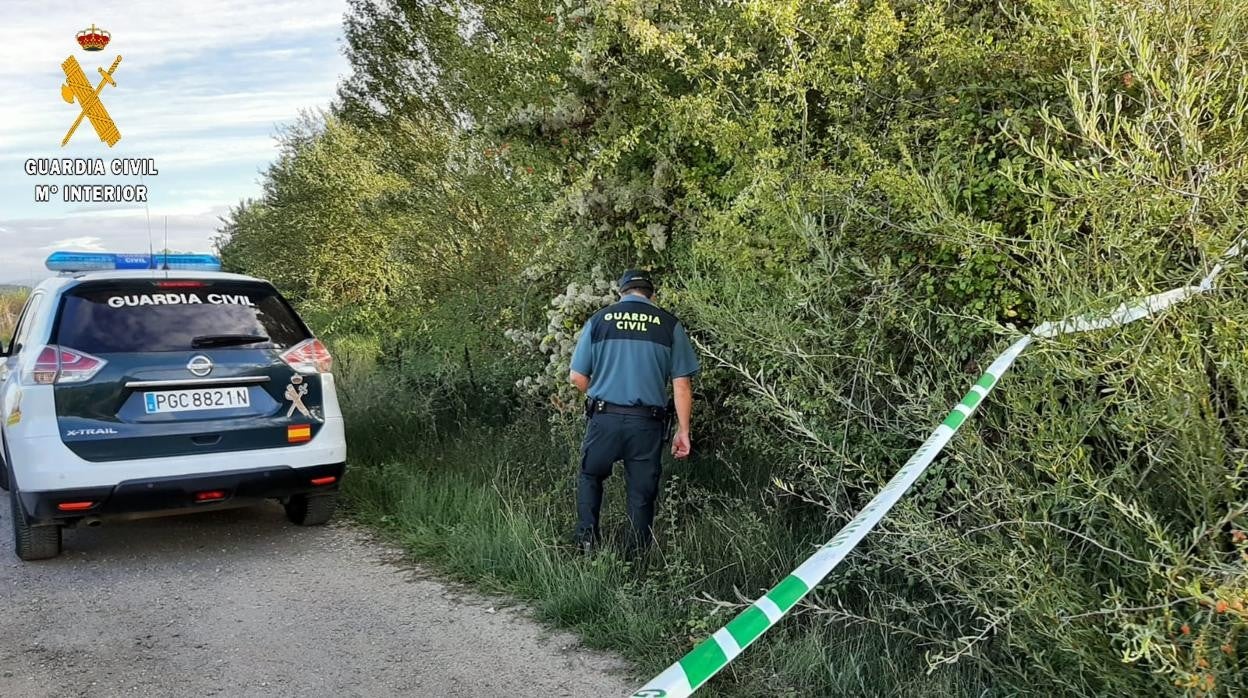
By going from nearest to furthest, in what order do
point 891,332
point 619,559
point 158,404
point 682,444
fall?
point 891,332 → point 619,559 → point 682,444 → point 158,404

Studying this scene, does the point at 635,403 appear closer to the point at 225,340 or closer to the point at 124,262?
the point at 225,340

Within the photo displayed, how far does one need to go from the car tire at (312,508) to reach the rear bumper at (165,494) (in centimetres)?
54

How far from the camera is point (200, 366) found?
219 inches

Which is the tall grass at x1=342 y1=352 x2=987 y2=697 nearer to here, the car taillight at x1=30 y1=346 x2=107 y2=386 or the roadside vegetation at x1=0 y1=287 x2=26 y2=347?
the car taillight at x1=30 y1=346 x2=107 y2=386

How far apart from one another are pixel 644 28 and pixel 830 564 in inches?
134

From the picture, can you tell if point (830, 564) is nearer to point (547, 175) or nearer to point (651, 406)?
point (651, 406)

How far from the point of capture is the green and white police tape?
88.4 inches

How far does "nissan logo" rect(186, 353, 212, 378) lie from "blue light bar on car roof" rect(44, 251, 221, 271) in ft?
3.60

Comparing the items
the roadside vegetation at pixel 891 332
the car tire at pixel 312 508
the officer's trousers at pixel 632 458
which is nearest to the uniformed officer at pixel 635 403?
the officer's trousers at pixel 632 458

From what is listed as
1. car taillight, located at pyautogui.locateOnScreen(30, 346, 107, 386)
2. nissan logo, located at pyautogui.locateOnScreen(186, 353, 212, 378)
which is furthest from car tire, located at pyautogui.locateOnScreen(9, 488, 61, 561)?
nissan logo, located at pyautogui.locateOnScreen(186, 353, 212, 378)

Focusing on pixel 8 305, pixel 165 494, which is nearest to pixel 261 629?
pixel 165 494

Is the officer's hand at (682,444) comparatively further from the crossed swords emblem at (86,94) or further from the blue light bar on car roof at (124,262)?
the crossed swords emblem at (86,94)

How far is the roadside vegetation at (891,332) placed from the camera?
2.87 m

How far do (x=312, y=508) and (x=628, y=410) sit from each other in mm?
2683
